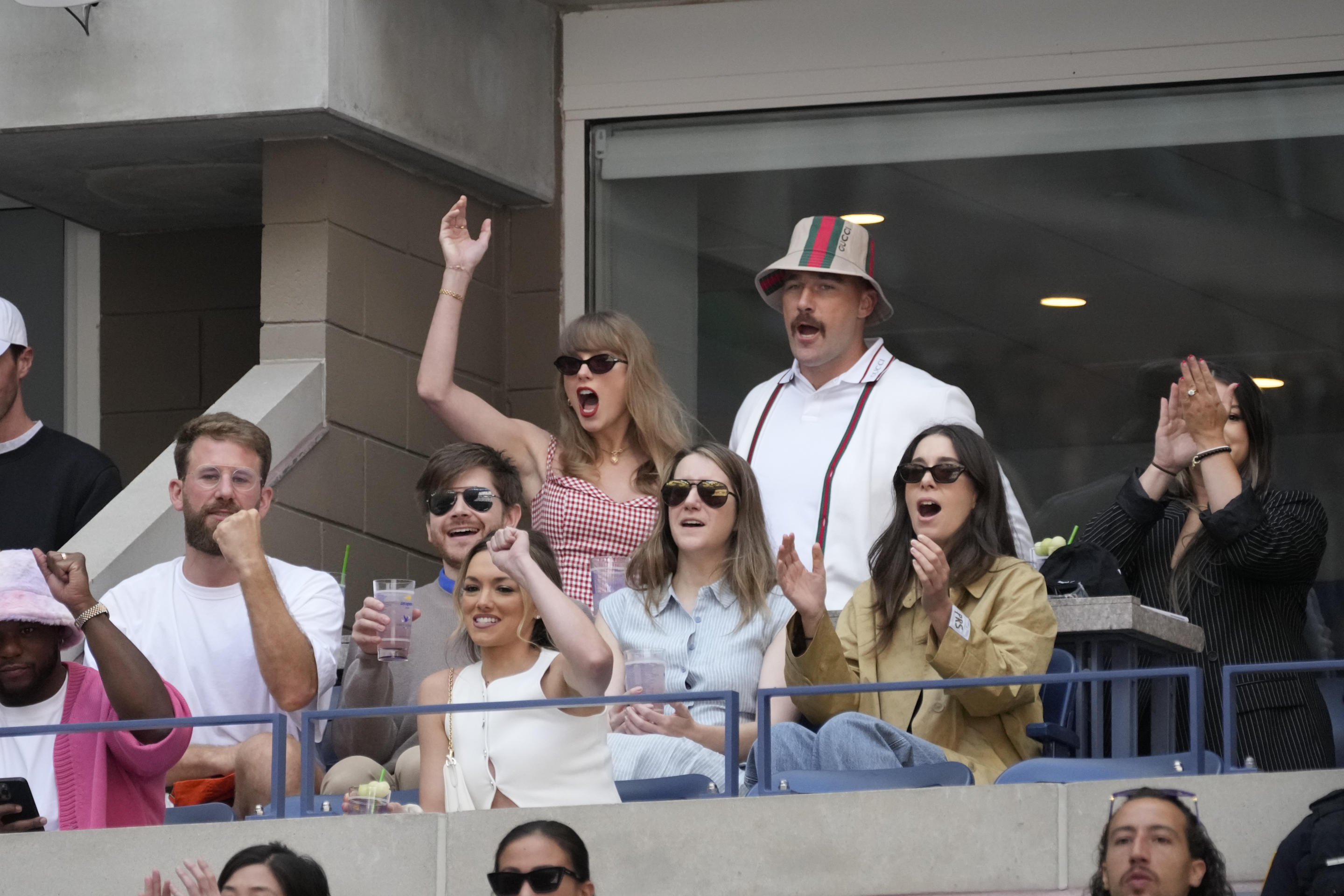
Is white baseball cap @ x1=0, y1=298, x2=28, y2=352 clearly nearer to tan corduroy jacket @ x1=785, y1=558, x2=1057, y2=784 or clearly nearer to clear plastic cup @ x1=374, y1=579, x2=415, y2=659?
clear plastic cup @ x1=374, y1=579, x2=415, y2=659

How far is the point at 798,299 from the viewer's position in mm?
7043

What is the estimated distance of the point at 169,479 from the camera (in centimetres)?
796

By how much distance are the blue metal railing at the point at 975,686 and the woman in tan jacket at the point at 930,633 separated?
0.51 ft

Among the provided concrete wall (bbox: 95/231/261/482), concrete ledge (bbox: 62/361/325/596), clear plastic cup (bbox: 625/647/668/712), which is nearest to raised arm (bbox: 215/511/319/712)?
clear plastic cup (bbox: 625/647/668/712)

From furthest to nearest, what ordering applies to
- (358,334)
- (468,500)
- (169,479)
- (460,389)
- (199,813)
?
(358,334), (169,479), (460,389), (468,500), (199,813)

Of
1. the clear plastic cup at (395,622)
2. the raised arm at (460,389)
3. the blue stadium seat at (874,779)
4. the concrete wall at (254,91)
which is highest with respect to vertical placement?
the concrete wall at (254,91)

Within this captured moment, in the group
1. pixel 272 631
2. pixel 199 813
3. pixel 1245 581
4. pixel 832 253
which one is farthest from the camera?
pixel 832 253

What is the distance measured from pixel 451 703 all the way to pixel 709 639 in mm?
799

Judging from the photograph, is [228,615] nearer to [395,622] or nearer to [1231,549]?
[395,622]

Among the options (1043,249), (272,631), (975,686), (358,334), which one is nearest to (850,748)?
(975,686)

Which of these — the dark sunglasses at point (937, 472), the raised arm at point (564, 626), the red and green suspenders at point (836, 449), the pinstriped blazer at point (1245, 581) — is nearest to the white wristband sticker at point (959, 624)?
the dark sunglasses at point (937, 472)

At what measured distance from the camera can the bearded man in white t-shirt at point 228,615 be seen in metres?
6.08

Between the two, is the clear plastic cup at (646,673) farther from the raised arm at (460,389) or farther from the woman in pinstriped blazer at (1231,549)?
the raised arm at (460,389)

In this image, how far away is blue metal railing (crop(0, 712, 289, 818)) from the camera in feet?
17.3
